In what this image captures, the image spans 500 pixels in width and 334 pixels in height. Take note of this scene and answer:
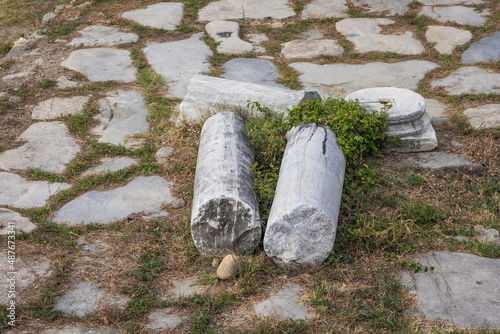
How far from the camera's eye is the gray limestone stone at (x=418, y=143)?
14.8ft

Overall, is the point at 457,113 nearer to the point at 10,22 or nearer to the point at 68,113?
the point at 68,113

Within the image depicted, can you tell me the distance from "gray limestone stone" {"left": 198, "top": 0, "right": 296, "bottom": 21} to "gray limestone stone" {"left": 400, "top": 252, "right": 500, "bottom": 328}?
522 cm

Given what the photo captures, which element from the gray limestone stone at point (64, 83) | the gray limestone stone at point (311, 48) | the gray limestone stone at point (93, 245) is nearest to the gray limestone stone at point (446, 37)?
the gray limestone stone at point (311, 48)

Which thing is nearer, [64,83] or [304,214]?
[304,214]

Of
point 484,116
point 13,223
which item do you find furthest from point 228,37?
point 13,223

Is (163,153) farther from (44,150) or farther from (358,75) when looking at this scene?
(358,75)

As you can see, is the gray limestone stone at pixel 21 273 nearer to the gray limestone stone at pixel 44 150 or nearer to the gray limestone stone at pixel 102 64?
the gray limestone stone at pixel 44 150

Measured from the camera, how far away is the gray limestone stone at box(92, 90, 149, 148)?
16.9 ft

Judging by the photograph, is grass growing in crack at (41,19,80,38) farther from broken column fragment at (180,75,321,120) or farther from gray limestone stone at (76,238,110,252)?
gray limestone stone at (76,238,110,252)

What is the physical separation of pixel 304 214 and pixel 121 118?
297 centimetres

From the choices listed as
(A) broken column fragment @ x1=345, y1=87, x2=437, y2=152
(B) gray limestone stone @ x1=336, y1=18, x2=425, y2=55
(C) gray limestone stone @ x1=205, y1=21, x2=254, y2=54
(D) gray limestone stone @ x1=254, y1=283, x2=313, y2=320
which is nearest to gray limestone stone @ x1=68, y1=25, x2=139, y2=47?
(C) gray limestone stone @ x1=205, y1=21, x2=254, y2=54

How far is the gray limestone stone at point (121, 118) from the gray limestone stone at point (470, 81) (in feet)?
11.0

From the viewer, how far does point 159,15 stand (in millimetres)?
7730

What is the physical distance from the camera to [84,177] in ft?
14.9
